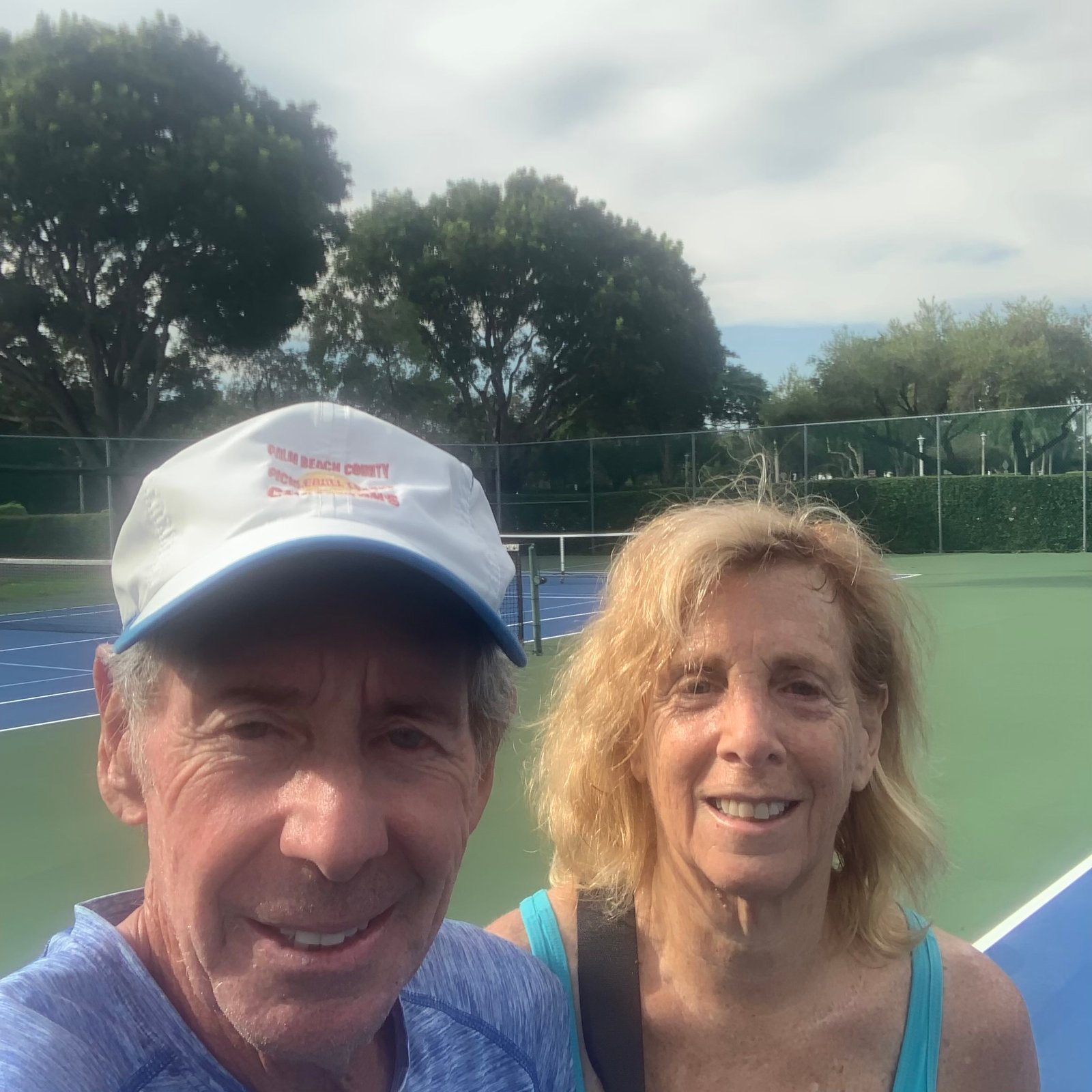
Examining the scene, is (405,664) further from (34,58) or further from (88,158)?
(34,58)

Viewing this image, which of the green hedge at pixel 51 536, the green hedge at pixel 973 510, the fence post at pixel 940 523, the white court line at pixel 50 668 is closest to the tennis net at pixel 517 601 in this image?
the white court line at pixel 50 668

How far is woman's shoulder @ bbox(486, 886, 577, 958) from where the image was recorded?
69.6 inches

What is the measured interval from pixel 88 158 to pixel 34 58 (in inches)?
120

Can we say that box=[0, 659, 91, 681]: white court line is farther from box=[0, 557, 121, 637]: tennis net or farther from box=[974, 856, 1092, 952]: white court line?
box=[974, 856, 1092, 952]: white court line

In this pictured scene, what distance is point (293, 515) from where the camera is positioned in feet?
3.58

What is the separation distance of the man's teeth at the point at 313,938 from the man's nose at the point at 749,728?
0.75 meters

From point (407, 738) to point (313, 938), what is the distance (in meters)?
0.22

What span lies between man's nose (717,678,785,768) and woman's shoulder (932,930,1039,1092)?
52 centimetres

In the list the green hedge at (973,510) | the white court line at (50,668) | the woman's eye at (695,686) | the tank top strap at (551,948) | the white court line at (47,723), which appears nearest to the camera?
the tank top strap at (551,948)

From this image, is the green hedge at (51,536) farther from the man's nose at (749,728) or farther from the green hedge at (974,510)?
the man's nose at (749,728)

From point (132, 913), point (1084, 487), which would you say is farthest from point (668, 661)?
point (1084, 487)

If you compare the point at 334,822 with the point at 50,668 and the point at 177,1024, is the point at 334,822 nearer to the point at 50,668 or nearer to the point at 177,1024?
the point at 177,1024

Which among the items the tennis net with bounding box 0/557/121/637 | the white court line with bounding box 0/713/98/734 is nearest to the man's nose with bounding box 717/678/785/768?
the white court line with bounding box 0/713/98/734

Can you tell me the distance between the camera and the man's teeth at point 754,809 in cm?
161
